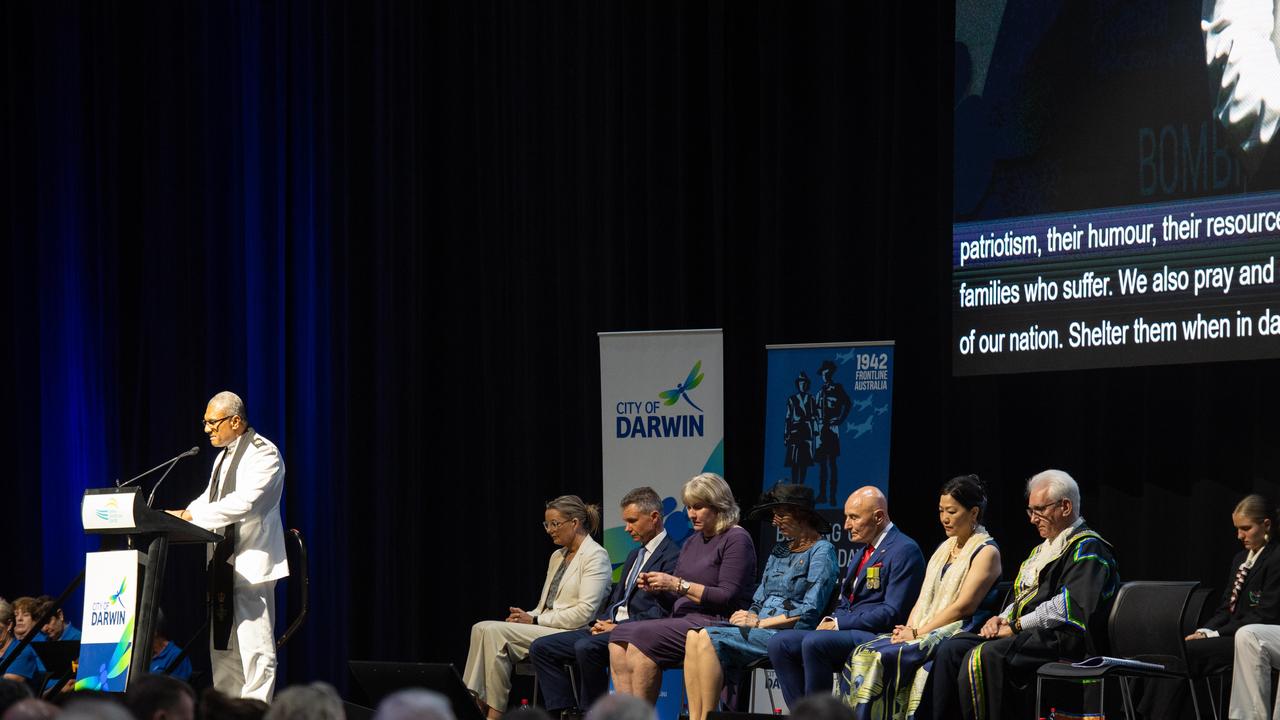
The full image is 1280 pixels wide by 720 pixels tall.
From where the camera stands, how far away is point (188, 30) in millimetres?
9227

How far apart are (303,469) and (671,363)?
2.59m

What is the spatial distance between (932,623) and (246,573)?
2781 mm

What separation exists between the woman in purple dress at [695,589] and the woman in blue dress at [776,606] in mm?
90

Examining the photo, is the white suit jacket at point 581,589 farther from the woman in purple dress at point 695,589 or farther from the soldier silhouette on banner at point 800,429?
the soldier silhouette on banner at point 800,429

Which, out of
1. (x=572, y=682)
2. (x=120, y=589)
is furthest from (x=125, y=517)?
(x=572, y=682)

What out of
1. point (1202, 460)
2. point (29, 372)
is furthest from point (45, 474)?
point (1202, 460)

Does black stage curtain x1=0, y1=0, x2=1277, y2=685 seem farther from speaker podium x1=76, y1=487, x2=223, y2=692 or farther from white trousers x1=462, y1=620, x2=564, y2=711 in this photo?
speaker podium x1=76, y1=487, x2=223, y2=692

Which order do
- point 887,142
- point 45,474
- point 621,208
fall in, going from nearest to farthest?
point 887,142, point 621,208, point 45,474

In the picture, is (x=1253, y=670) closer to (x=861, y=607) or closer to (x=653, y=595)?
(x=861, y=607)

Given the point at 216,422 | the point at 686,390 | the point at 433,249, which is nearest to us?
the point at 216,422

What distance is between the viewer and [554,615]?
6863 mm

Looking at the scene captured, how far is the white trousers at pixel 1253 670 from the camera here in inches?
205

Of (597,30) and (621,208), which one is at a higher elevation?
(597,30)

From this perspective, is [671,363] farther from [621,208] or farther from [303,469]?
[303,469]
